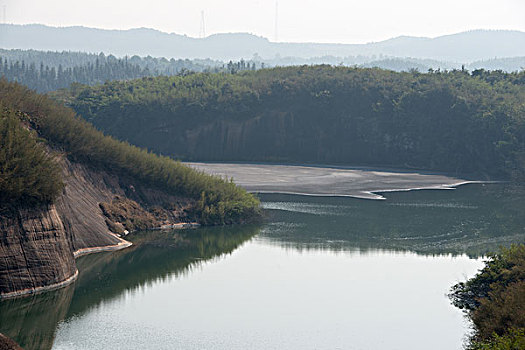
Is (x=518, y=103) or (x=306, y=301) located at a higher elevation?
(x=518, y=103)

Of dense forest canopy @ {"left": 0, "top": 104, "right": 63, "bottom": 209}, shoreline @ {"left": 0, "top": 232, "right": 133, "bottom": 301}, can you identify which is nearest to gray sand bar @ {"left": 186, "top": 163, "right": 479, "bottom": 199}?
shoreline @ {"left": 0, "top": 232, "right": 133, "bottom": 301}

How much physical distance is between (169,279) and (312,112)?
291ft

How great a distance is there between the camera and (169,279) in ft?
188

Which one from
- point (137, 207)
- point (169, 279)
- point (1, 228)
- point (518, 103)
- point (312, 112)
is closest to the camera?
point (1, 228)

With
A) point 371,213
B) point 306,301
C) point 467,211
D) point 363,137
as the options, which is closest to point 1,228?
point 306,301

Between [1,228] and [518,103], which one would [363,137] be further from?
[1,228]

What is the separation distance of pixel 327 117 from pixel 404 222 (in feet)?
205

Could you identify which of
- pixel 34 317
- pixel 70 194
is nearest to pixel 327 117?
pixel 70 194

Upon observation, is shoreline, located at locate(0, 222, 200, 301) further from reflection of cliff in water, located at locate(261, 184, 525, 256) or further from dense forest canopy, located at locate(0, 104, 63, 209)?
reflection of cliff in water, located at locate(261, 184, 525, 256)

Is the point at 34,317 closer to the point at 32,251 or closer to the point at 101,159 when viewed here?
the point at 32,251

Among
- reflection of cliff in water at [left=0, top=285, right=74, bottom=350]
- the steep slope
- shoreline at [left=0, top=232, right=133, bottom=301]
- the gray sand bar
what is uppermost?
the steep slope

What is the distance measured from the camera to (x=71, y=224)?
59344 millimetres

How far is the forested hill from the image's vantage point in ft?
427

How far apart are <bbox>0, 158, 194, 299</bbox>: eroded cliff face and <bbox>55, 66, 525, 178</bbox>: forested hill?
205ft
